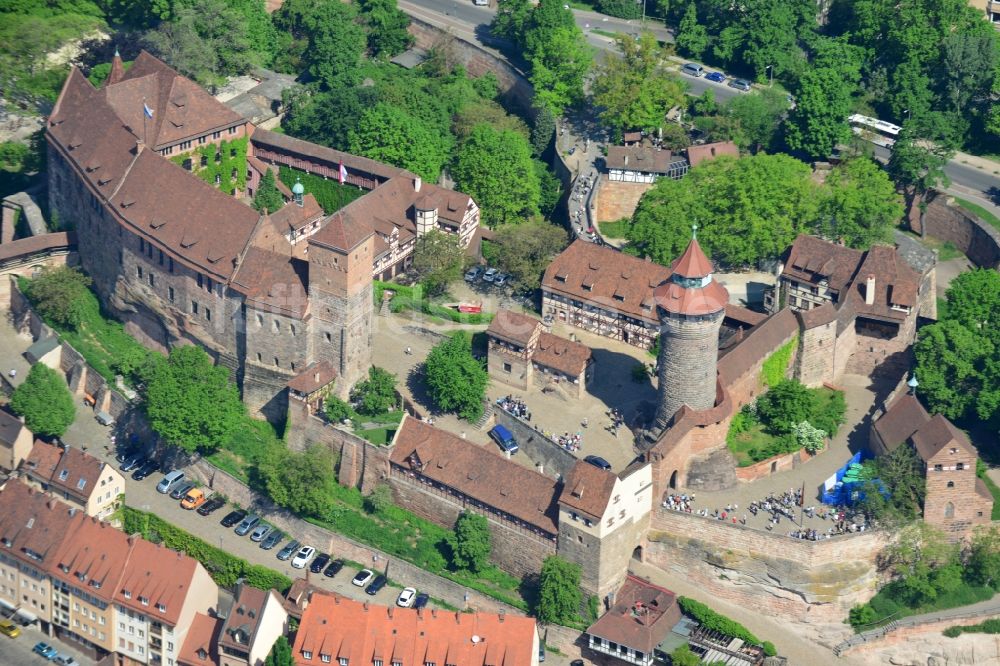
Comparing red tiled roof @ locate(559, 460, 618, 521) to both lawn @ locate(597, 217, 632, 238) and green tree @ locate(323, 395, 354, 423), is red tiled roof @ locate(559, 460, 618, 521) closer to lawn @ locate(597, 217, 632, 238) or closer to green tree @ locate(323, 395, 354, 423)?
green tree @ locate(323, 395, 354, 423)

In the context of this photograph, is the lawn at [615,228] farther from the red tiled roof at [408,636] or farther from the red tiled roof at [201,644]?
the red tiled roof at [201,644]

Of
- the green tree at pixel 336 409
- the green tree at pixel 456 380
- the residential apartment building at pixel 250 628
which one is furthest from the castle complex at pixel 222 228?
the residential apartment building at pixel 250 628

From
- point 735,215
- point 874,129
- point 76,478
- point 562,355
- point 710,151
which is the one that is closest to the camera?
point 76,478

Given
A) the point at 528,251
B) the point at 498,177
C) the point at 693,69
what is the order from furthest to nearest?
the point at 693,69
the point at 498,177
the point at 528,251

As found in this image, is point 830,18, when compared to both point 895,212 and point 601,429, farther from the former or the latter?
point 601,429

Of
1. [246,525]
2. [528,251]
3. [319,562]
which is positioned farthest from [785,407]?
[246,525]

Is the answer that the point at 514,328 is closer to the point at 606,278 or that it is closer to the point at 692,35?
the point at 606,278

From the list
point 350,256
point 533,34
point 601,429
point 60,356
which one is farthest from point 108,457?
point 533,34
